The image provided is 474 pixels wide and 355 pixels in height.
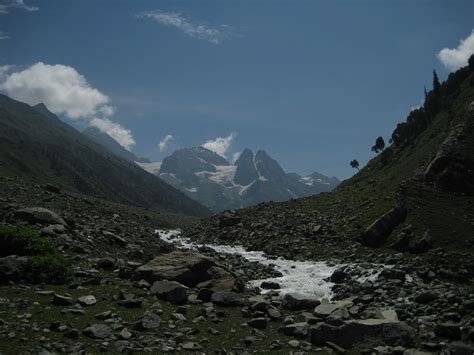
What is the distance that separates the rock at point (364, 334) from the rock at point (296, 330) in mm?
685

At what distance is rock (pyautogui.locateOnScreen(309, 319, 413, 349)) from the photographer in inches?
679

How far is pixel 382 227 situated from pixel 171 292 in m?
27.7

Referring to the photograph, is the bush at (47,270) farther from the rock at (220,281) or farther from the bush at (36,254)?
the rock at (220,281)

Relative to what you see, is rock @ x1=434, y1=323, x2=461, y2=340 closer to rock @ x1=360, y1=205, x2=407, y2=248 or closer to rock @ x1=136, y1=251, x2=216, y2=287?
rock @ x1=136, y1=251, x2=216, y2=287

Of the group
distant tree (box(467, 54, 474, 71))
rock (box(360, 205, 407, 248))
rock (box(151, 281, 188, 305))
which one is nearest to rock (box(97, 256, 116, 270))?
rock (box(151, 281, 188, 305))

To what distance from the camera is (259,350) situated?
16781 millimetres

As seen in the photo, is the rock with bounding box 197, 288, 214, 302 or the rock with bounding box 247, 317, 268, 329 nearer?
the rock with bounding box 247, 317, 268, 329

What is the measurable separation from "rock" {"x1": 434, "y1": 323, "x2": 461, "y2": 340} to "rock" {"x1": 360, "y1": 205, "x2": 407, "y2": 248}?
81.4 feet

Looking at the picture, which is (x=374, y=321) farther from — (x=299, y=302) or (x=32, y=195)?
(x=32, y=195)

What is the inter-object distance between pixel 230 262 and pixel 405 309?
864 inches

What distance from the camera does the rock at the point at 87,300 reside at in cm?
1959

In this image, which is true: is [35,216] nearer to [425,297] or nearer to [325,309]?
[325,309]

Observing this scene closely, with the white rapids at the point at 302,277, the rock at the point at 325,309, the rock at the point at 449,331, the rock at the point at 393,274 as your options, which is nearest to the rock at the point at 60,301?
the rock at the point at 325,309

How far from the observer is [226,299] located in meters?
23.2
